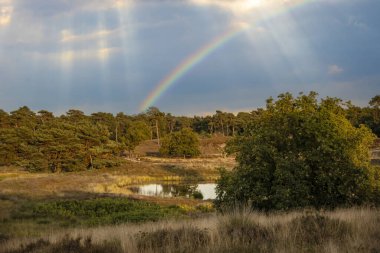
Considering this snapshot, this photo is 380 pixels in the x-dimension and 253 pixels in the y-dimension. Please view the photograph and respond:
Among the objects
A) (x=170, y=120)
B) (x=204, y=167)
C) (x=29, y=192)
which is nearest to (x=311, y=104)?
(x=29, y=192)

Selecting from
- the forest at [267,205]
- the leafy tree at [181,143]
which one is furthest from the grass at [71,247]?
the leafy tree at [181,143]

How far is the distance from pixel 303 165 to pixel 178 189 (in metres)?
42.5

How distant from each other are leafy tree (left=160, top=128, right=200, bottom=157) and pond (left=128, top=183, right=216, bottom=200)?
118ft

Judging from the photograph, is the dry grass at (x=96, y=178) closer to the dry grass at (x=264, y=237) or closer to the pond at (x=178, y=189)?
the pond at (x=178, y=189)

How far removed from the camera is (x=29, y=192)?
41.3 m

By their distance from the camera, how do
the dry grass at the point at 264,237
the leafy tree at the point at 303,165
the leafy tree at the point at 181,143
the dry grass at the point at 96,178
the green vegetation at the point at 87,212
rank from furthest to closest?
1. the leafy tree at the point at 181,143
2. the dry grass at the point at 96,178
3. the green vegetation at the point at 87,212
4. the leafy tree at the point at 303,165
5. the dry grass at the point at 264,237

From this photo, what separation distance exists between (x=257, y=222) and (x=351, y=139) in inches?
342

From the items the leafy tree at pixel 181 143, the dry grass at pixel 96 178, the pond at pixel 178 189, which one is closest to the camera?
the dry grass at pixel 96 178

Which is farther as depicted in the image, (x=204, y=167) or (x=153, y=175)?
(x=204, y=167)

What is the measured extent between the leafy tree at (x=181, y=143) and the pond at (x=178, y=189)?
36.0 m

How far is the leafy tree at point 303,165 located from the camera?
15953mm

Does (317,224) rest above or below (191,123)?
below

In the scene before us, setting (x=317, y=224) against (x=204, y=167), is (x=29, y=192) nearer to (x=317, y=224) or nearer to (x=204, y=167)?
(x=317, y=224)

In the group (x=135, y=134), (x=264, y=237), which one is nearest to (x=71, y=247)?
(x=264, y=237)
